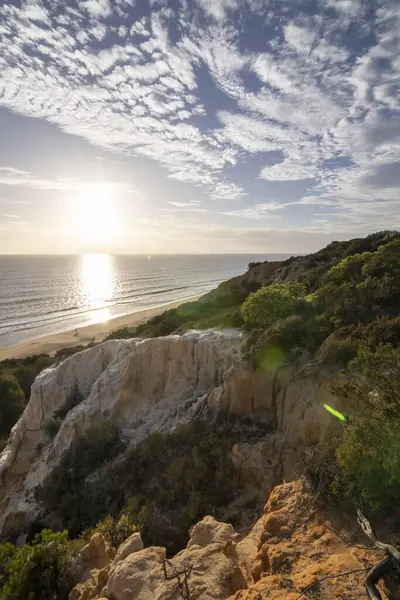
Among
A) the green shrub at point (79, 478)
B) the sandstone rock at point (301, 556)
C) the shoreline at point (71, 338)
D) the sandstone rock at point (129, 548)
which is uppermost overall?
the sandstone rock at point (301, 556)

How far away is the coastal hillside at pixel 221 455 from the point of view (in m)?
6.34

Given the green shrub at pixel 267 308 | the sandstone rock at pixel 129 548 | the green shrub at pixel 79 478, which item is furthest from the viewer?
the green shrub at pixel 267 308

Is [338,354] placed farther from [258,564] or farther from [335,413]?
[258,564]

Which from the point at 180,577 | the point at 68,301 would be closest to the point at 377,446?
the point at 180,577

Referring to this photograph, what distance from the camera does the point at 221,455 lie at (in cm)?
1124

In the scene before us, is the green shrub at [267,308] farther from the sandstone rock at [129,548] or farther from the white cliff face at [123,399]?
the sandstone rock at [129,548]

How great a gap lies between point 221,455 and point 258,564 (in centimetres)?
495

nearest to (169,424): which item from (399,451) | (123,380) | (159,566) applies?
(123,380)

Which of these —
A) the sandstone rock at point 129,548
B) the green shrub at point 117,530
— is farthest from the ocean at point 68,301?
the sandstone rock at point 129,548

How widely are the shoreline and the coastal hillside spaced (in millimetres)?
25045

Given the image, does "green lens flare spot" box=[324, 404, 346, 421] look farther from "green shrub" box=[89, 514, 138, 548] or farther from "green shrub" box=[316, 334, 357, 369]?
"green shrub" box=[89, 514, 138, 548]

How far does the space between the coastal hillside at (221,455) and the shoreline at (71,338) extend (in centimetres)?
2504

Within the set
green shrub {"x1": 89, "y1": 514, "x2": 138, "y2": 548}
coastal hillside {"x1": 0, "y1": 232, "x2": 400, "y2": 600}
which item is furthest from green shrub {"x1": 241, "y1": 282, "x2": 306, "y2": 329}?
green shrub {"x1": 89, "y1": 514, "x2": 138, "y2": 548}

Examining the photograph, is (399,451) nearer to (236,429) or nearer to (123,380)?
(236,429)
